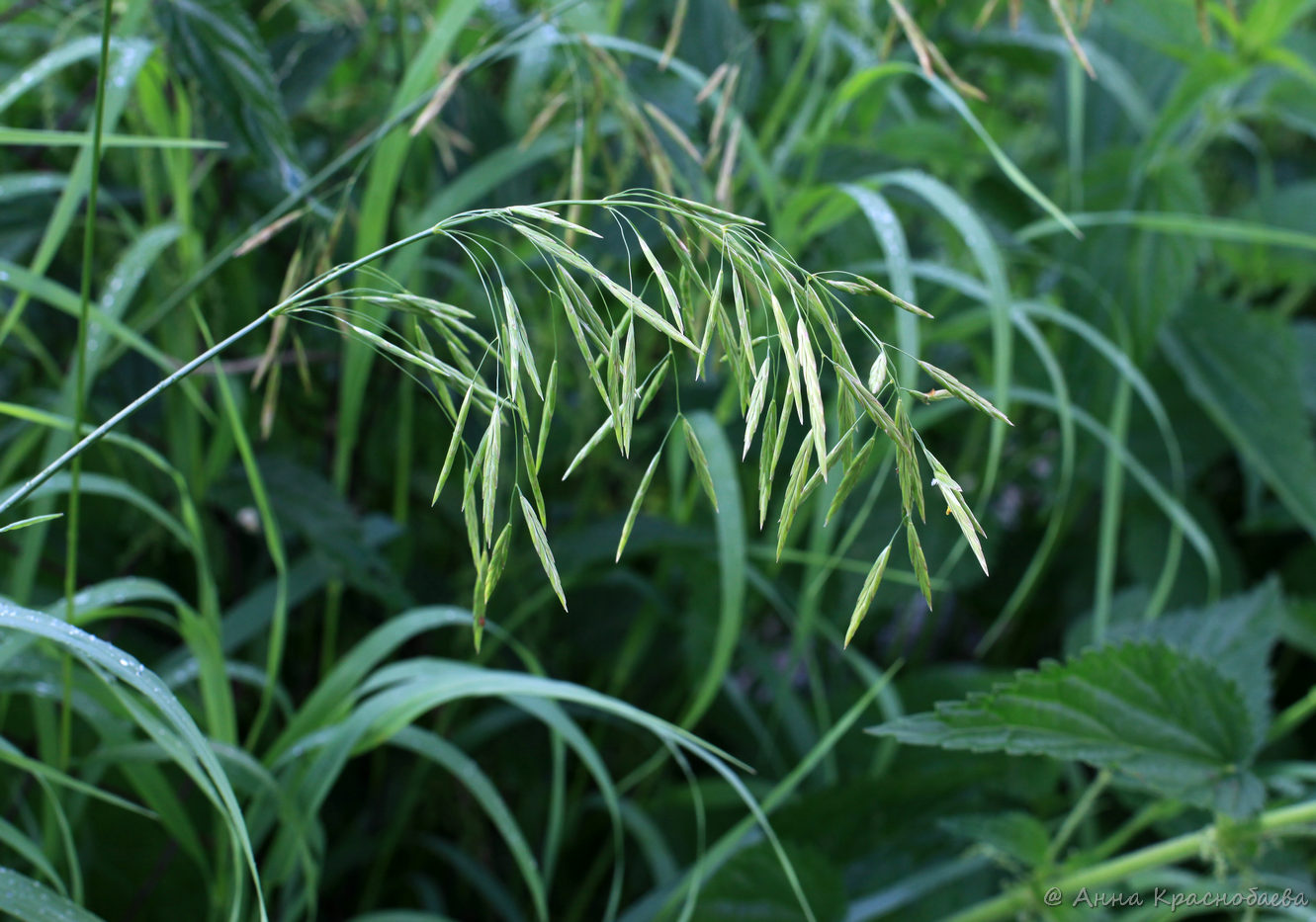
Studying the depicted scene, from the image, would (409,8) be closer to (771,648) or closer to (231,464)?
(231,464)

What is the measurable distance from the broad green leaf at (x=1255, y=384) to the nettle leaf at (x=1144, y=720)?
10.6 inches

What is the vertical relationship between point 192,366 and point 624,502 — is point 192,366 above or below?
above

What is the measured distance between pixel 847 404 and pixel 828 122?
38 centimetres

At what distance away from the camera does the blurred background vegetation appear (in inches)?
21.2

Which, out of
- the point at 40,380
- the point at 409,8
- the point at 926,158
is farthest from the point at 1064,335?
the point at 40,380

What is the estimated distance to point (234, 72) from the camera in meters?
0.55

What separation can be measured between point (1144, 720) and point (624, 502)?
0.45 metres

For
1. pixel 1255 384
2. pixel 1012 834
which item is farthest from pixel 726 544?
pixel 1255 384

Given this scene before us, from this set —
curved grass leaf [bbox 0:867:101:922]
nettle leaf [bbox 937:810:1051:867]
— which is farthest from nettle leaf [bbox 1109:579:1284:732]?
curved grass leaf [bbox 0:867:101:922]

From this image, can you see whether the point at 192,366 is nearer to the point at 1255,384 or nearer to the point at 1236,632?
the point at 1236,632

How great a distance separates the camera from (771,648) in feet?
2.99

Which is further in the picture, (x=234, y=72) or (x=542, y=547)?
(x=234, y=72)

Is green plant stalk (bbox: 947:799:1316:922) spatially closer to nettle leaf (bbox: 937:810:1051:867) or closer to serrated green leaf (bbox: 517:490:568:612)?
nettle leaf (bbox: 937:810:1051:867)

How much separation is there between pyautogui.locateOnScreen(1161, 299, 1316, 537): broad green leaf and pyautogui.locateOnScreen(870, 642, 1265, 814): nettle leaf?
27cm
